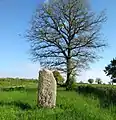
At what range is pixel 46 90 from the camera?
2114cm

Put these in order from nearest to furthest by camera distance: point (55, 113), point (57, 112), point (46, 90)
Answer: point (55, 113) < point (57, 112) < point (46, 90)

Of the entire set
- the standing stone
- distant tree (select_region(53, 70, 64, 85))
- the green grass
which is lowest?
the green grass

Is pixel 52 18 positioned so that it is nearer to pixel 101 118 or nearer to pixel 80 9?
pixel 80 9

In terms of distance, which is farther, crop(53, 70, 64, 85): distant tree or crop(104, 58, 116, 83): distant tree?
crop(104, 58, 116, 83): distant tree

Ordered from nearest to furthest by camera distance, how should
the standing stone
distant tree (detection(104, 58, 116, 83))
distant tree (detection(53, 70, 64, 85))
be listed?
1. the standing stone
2. distant tree (detection(53, 70, 64, 85))
3. distant tree (detection(104, 58, 116, 83))

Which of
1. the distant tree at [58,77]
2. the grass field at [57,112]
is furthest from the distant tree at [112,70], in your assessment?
the grass field at [57,112]

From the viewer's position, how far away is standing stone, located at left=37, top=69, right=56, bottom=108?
20.7 meters

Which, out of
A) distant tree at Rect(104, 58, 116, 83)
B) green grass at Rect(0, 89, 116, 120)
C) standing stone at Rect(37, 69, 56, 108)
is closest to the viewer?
green grass at Rect(0, 89, 116, 120)

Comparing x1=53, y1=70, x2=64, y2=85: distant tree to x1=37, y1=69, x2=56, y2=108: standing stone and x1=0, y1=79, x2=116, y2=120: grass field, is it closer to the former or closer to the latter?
x1=0, y1=79, x2=116, y2=120: grass field

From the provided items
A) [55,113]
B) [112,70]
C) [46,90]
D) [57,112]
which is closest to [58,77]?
[112,70]

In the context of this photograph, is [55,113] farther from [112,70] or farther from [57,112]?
[112,70]

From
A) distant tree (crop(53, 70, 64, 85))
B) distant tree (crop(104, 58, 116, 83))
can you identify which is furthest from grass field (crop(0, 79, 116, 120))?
distant tree (crop(104, 58, 116, 83))

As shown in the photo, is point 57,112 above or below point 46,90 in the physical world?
below

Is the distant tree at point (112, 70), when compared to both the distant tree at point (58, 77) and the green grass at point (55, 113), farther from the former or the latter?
the green grass at point (55, 113)
